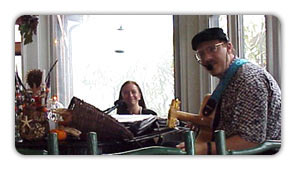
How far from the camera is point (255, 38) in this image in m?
1.45

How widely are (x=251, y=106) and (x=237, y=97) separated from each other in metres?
0.05

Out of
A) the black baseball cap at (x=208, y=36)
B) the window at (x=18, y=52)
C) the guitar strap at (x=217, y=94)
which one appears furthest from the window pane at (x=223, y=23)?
the window at (x=18, y=52)

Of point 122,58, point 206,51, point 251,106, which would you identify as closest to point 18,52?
point 122,58

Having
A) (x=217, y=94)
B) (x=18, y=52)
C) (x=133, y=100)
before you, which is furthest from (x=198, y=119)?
(x=18, y=52)

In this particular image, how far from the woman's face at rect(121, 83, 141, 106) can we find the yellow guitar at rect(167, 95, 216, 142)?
10 centimetres

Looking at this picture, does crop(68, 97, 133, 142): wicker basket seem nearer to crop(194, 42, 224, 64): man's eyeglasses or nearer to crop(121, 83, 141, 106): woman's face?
crop(121, 83, 141, 106): woman's face

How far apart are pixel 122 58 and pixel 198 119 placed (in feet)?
0.92

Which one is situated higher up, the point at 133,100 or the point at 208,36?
the point at 208,36

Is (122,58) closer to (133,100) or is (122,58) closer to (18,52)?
(133,100)

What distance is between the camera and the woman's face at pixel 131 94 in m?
1.44

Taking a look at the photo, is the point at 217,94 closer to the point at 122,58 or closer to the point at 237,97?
the point at 237,97

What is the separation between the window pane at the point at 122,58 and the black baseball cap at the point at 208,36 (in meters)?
0.07
